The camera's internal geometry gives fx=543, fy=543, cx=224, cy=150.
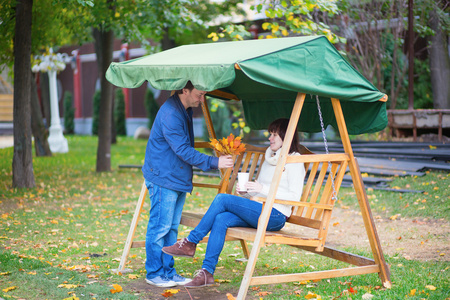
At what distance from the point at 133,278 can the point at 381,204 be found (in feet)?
15.7

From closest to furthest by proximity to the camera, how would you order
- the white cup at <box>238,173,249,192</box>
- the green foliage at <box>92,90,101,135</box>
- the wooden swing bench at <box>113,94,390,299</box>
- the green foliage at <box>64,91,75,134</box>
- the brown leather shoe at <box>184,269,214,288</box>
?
1. the wooden swing bench at <box>113,94,390,299</box>
2. the white cup at <box>238,173,249,192</box>
3. the brown leather shoe at <box>184,269,214,288</box>
4. the green foliage at <box>92,90,101,135</box>
5. the green foliage at <box>64,91,75,134</box>

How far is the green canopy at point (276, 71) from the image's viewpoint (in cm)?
388

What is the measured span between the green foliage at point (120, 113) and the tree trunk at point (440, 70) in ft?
50.0

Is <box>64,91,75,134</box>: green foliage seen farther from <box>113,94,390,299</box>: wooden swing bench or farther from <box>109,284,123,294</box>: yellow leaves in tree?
<box>109,284,123,294</box>: yellow leaves in tree

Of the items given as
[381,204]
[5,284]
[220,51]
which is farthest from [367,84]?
[381,204]

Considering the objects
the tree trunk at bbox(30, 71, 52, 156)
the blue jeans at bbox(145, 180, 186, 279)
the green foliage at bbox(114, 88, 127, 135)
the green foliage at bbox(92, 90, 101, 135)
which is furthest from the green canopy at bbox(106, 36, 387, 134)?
the green foliage at bbox(92, 90, 101, 135)

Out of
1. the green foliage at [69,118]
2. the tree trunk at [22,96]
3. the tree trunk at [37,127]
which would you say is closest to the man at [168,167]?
the tree trunk at [22,96]

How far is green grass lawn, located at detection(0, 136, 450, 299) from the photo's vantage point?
4594 millimetres

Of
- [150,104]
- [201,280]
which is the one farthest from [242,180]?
[150,104]

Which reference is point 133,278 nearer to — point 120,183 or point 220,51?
point 220,51

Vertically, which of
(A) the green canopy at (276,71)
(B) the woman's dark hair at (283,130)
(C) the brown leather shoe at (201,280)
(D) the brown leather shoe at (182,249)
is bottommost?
(C) the brown leather shoe at (201,280)

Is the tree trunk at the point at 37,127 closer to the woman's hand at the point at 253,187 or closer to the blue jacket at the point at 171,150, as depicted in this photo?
the blue jacket at the point at 171,150

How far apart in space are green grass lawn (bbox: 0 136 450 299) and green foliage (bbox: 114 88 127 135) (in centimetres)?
1447

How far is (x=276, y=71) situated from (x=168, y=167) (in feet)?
4.39
